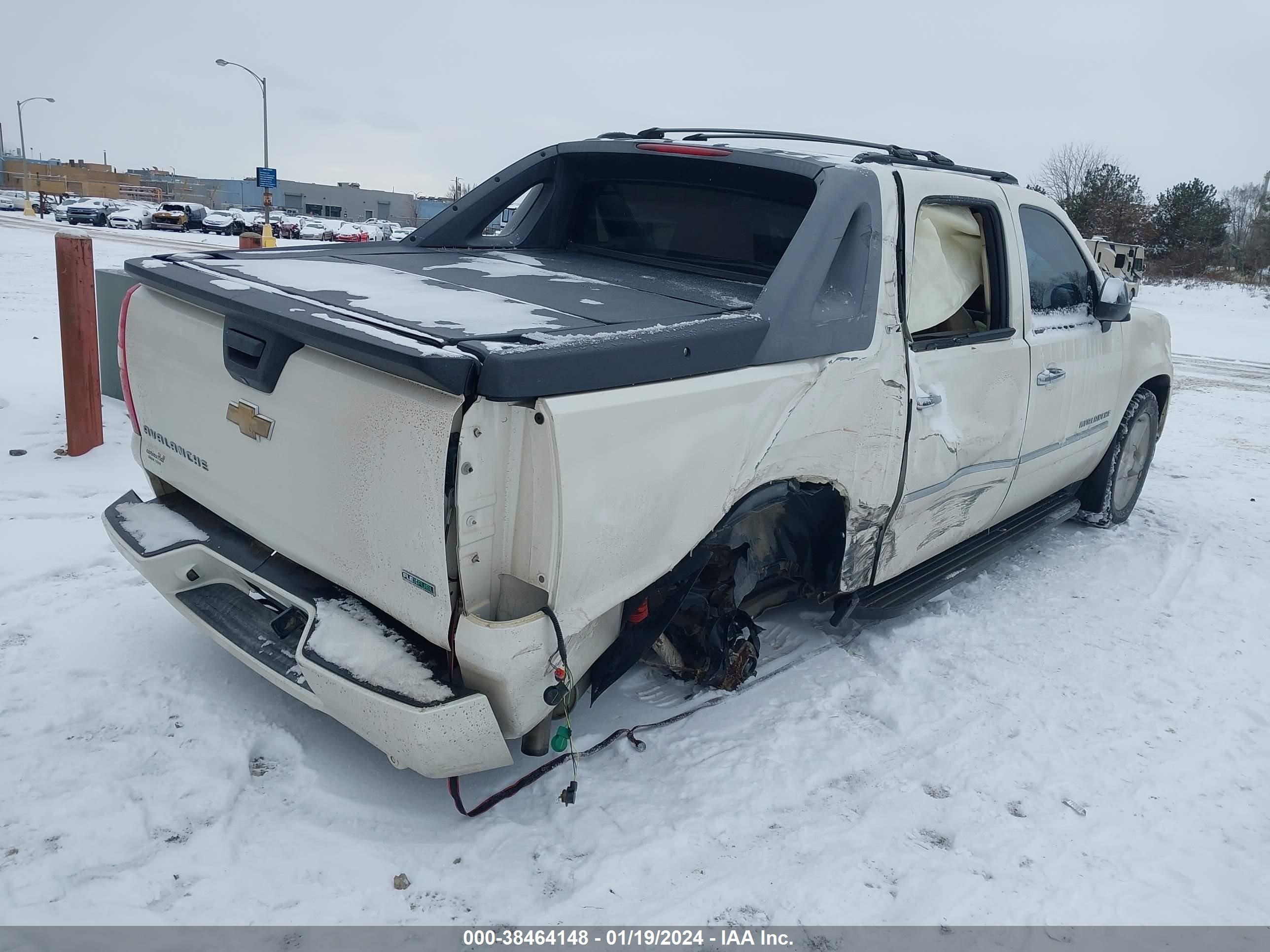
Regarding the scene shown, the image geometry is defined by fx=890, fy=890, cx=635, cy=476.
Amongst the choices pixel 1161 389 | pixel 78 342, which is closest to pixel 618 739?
pixel 78 342

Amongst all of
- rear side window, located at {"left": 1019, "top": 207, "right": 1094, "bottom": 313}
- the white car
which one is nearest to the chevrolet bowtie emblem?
rear side window, located at {"left": 1019, "top": 207, "right": 1094, "bottom": 313}

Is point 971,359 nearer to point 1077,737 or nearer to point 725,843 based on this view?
point 1077,737

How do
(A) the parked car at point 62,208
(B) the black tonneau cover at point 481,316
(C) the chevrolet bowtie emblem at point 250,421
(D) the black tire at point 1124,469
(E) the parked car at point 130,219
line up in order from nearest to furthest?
(B) the black tonneau cover at point 481,316 < (C) the chevrolet bowtie emblem at point 250,421 < (D) the black tire at point 1124,469 < (E) the parked car at point 130,219 < (A) the parked car at point 62,208

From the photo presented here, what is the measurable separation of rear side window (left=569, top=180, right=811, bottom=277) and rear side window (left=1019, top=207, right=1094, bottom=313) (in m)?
1.30

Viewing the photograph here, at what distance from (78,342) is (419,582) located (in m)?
4.22

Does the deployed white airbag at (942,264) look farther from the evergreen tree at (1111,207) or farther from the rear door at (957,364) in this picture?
the evergreen tree at (1111,207)

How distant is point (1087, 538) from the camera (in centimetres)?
543

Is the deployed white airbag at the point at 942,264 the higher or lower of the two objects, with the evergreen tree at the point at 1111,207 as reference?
lower

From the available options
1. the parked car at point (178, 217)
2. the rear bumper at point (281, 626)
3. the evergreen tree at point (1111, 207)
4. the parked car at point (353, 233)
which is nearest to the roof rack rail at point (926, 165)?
the rear bumper at point (281, 626)

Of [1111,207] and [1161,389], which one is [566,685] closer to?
[1161,389]

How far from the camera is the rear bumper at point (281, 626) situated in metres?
2.24

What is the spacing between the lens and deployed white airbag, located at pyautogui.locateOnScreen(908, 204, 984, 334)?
3400 millimetres

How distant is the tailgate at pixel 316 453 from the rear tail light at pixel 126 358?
0.8 inches
